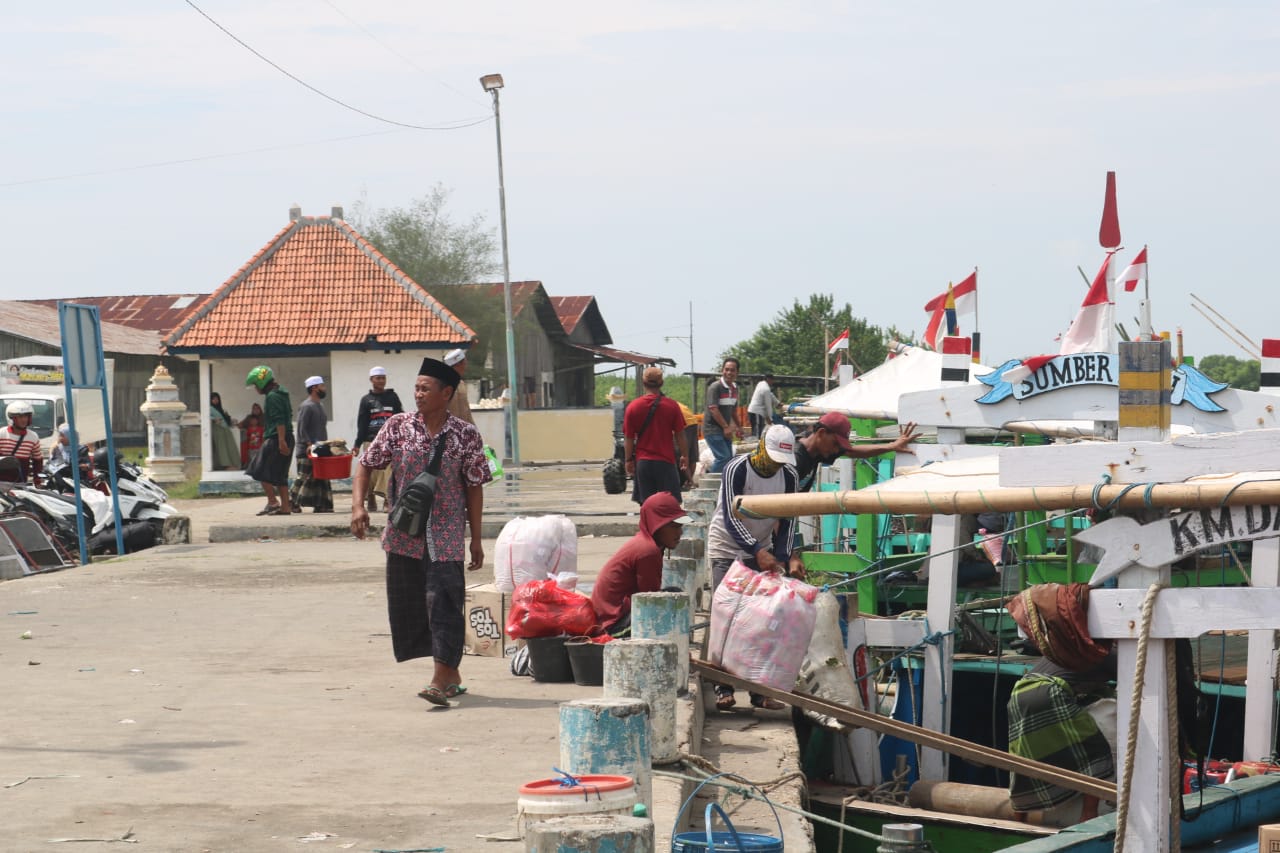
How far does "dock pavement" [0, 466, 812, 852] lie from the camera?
555 cm

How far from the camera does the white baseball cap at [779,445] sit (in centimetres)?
866

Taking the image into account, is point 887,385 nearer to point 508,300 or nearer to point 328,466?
point 328,466

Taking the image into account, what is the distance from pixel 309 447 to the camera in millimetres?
18719

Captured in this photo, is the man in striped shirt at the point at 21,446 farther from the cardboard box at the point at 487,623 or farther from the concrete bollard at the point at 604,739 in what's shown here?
the concrete bollard at the point at 604,739

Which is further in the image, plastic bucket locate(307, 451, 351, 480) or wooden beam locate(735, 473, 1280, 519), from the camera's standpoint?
plastic bucket locate(307, 451, 351, 480)

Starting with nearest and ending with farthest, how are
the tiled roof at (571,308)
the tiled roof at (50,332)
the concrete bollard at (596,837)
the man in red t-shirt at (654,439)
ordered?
the concrete bollard at (596,837), the man in red t-shirt at (654,439), the tiled roof at (50,332), the tiled roof at (571,308)

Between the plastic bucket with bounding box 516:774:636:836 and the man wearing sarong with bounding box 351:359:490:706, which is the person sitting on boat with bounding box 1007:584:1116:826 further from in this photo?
the plastic bucket with bounding box 516:774:636:836

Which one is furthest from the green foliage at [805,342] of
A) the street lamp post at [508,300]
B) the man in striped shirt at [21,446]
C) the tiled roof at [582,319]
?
the man in striped shirt at [21,446]

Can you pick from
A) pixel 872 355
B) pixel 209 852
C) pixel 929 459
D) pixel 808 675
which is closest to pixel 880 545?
pixel 929 459

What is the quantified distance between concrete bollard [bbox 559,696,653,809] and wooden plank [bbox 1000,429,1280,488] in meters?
1.61

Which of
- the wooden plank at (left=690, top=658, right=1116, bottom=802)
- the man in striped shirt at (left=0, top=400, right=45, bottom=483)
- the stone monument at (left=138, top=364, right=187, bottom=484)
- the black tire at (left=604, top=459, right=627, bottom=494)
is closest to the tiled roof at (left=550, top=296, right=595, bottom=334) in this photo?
the stone monument at (left=138, top=364, right=187, bottom=484)

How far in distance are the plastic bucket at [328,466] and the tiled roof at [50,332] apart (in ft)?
90.8

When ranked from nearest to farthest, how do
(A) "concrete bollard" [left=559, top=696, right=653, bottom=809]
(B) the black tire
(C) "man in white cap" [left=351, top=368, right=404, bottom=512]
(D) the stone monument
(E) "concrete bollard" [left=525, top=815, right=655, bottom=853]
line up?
(E) "concrete bollard" [left=525, top=815, right=655, bottom=853]
(A) "concrete bollard" [left=559, top=696, right=653, bottom=809]
(C) "man in white cap" [left=351, top=368, right=404, bottom=512]
(B) the black tire
(D) the stone monument

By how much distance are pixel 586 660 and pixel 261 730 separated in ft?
6.43
